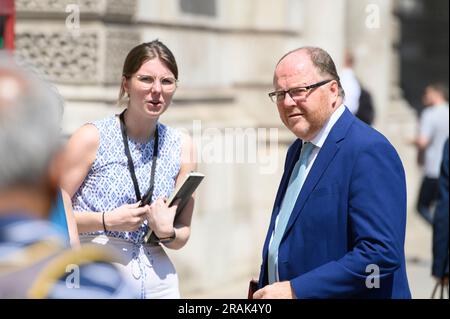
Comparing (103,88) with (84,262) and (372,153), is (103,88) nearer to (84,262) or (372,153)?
(372,153)

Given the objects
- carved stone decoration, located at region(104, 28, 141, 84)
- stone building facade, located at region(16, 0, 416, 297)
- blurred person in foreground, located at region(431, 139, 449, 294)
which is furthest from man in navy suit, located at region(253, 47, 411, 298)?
carved stone decoration, located at region(104, 28, 141, 84)

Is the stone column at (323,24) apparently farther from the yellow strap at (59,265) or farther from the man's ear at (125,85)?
the yellow strap at (59,265)

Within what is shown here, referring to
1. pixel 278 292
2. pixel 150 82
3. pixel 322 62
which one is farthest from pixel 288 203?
pixel 150 82

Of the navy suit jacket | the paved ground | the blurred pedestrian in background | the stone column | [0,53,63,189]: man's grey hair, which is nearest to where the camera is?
[0,53,63,189]: man's grey hair

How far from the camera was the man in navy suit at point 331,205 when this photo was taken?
3.28 m

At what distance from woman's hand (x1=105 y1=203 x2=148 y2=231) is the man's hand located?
0.96 m

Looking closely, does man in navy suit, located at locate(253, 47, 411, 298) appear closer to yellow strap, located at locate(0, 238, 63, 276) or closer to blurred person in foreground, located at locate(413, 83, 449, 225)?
yellow strap, located at locate(0, 238, 63, 276)

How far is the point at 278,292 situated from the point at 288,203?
0.36 meters

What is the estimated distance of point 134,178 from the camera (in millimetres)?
4277

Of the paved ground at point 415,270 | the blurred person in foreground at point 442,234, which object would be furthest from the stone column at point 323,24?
the blurred person in foreground at point 442,234

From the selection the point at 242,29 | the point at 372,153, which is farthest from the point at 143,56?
the point at 242,29

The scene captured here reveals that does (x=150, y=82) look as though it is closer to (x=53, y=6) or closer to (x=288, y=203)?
(x=288, y=203)

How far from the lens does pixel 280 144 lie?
9.52 meters

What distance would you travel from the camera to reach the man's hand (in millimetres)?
3311
